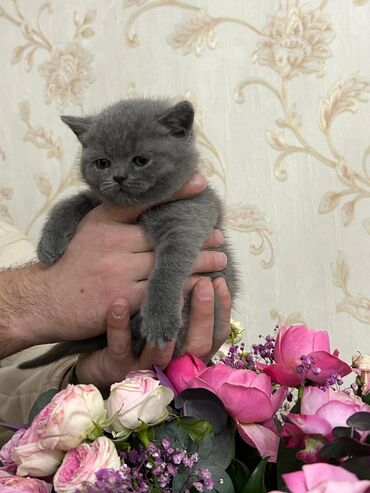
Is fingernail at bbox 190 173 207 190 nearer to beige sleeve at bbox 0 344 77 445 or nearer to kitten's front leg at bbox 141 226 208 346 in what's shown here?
kitten's front leg at bbox 141 226 208 346

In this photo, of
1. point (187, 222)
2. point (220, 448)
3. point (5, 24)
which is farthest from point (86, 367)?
point (5, 24)

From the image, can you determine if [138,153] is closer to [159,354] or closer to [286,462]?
[159,354]

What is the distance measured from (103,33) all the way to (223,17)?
12.4 inches

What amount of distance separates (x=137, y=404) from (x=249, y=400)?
0.31 feet

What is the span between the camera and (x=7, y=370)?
3.91 ft

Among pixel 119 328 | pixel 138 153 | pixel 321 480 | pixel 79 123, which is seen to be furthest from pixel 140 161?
pixel 321 480

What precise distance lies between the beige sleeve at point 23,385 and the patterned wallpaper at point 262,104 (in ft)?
1.70

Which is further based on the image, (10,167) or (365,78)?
(10,167)

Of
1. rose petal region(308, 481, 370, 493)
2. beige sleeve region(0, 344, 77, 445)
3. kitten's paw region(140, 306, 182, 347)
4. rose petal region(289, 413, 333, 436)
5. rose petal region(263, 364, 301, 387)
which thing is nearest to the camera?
rose petal region(308, 481, 370, 493)

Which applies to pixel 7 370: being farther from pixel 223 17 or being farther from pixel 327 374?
pixel 223 17

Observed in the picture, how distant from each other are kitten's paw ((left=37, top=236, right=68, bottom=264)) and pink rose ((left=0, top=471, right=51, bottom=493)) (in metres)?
0.48

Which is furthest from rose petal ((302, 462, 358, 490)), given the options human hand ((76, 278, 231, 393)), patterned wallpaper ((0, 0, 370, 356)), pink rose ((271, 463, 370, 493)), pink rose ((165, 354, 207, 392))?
patterned wallpaper ((0, 0, 370, 356))

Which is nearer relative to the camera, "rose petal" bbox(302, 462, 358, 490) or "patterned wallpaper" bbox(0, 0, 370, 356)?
"rose petal" bbox(302, 462, 358, 490)

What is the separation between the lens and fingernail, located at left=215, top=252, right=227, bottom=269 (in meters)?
0.91
